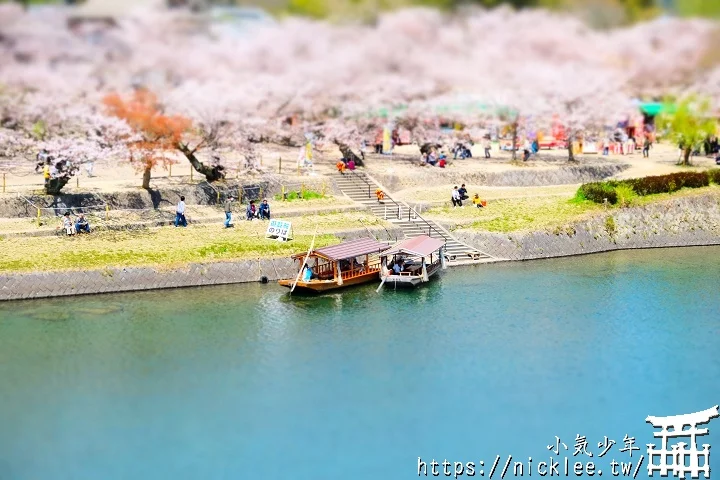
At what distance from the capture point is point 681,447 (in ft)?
78.6

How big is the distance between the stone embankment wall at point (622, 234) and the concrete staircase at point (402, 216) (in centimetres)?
59

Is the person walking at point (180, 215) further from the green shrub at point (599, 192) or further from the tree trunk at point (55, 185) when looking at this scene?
the green shrub at point (599, 192)

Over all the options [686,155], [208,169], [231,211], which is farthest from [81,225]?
[686,155]

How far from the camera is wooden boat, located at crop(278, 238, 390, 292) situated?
35875 mm

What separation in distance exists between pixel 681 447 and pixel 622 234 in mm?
21028

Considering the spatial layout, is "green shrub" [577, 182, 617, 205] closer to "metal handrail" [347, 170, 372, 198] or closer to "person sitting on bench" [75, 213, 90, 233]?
"metal handrail" [347, 170, 372, 198]

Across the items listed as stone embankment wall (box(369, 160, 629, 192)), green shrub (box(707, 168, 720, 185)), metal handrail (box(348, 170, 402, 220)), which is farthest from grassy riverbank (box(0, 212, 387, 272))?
green shrub (box(707, 168, 720, 185))

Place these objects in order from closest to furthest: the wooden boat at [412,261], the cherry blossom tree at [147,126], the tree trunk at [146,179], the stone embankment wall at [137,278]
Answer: the stone embankment wall at [137,278] → the wooden boat at [412,261] → the cherry blossom tree at [147,126] → the tree trunk at [146,179]

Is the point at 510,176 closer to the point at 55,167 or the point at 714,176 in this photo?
the point at 714,176

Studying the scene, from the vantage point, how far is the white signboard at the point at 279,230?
1537 inches

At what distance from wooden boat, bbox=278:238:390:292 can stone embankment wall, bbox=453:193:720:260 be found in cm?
525

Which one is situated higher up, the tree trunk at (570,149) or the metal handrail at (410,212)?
the tree trunk at (570,149)

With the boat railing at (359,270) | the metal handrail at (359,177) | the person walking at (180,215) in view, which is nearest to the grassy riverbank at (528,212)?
the metal handrail at (359,177)

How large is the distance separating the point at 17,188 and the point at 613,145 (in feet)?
106
